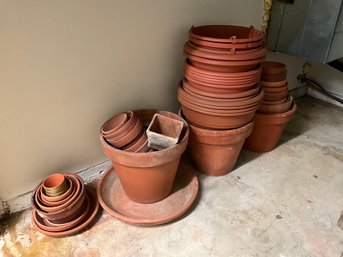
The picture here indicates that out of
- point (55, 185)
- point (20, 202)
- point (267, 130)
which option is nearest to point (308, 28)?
point (267, 130)

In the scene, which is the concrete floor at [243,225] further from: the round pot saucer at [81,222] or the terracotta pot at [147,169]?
the terracotta pot at [147,169]

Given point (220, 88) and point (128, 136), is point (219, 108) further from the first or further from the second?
point (128, 136)

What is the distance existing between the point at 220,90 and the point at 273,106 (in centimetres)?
51

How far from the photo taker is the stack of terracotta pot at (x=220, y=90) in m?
1.36

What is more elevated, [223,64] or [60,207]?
[223,64]

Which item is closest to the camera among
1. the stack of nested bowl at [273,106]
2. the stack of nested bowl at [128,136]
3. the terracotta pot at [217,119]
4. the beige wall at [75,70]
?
the beige wall at [75,70]

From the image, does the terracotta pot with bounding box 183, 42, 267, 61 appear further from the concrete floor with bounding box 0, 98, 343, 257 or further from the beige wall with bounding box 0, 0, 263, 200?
the concrete floor with bounding box 0, 98, 343, 257

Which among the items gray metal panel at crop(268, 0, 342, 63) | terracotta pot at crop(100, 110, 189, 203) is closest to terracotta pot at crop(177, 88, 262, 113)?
terracotta pot at crop(100, 110, 189, 203)

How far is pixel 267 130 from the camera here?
180cm

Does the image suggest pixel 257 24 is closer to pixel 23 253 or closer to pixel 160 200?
pixel 160 200

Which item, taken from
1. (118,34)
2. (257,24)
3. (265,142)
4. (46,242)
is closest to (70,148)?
(46,242)

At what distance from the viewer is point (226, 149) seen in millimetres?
1578

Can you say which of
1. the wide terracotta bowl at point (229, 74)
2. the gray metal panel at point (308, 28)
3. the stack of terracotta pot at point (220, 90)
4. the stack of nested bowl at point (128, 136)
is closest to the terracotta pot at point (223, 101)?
the stack of terracotta pot at point (220, 90)

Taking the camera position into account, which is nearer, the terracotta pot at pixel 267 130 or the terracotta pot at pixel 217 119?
the terracotta pot at pixel 217 119
